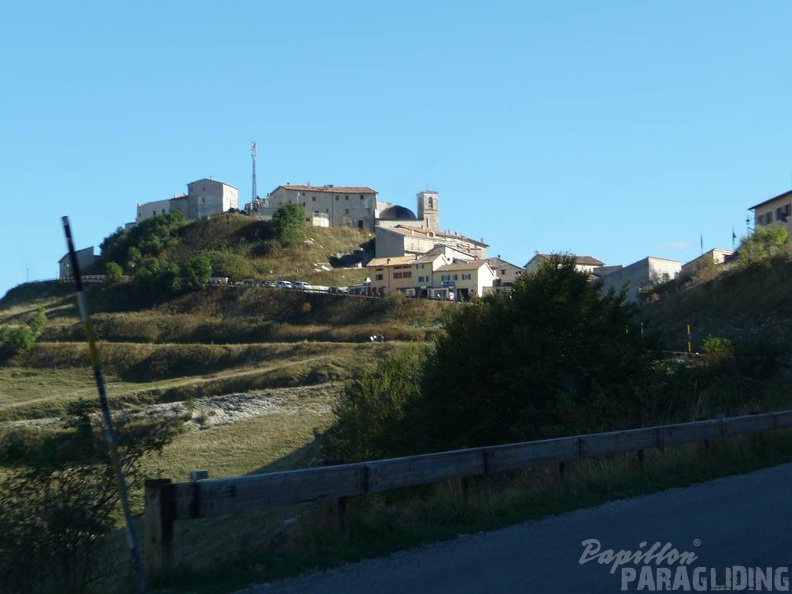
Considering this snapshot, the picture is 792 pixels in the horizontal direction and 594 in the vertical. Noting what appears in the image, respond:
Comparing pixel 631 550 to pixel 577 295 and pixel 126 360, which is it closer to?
pixel 577 295

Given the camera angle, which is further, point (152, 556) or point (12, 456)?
point (12, 456)

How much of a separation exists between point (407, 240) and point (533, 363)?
10914cm

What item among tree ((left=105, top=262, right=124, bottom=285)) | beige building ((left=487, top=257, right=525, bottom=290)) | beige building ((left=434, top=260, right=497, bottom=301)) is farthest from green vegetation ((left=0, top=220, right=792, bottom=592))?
beige building ((left=487, top=257, right=525, bottom=290))

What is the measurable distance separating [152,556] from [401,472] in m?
3.00

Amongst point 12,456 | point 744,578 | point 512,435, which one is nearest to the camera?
point 744,578

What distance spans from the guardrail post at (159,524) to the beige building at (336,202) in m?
140

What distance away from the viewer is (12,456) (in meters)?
8.84

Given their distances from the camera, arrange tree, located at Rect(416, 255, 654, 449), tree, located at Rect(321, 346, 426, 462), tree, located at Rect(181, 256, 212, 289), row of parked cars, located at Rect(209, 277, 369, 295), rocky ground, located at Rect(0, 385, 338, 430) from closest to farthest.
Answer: tree, located at Rect(416, 255, 654, 449), tree, located at Rect(321, 346, 426, 462), rocky ground, located at Rect(0, 385, 338, 430), row of parked cars, located at Rect(209, 277, 369, 295), tree, located at Rect(181, 256, 212, 289)

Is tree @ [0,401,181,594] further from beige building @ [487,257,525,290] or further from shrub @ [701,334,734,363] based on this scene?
beige building @ [487,257,525,290]

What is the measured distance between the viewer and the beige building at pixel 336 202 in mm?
147125

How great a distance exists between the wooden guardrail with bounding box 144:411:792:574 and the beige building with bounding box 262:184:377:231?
135060 mm

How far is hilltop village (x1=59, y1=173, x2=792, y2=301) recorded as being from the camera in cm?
7644

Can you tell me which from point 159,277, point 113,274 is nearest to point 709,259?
point 159,277

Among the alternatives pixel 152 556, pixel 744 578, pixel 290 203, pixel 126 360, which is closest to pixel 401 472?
pixel 152 556
